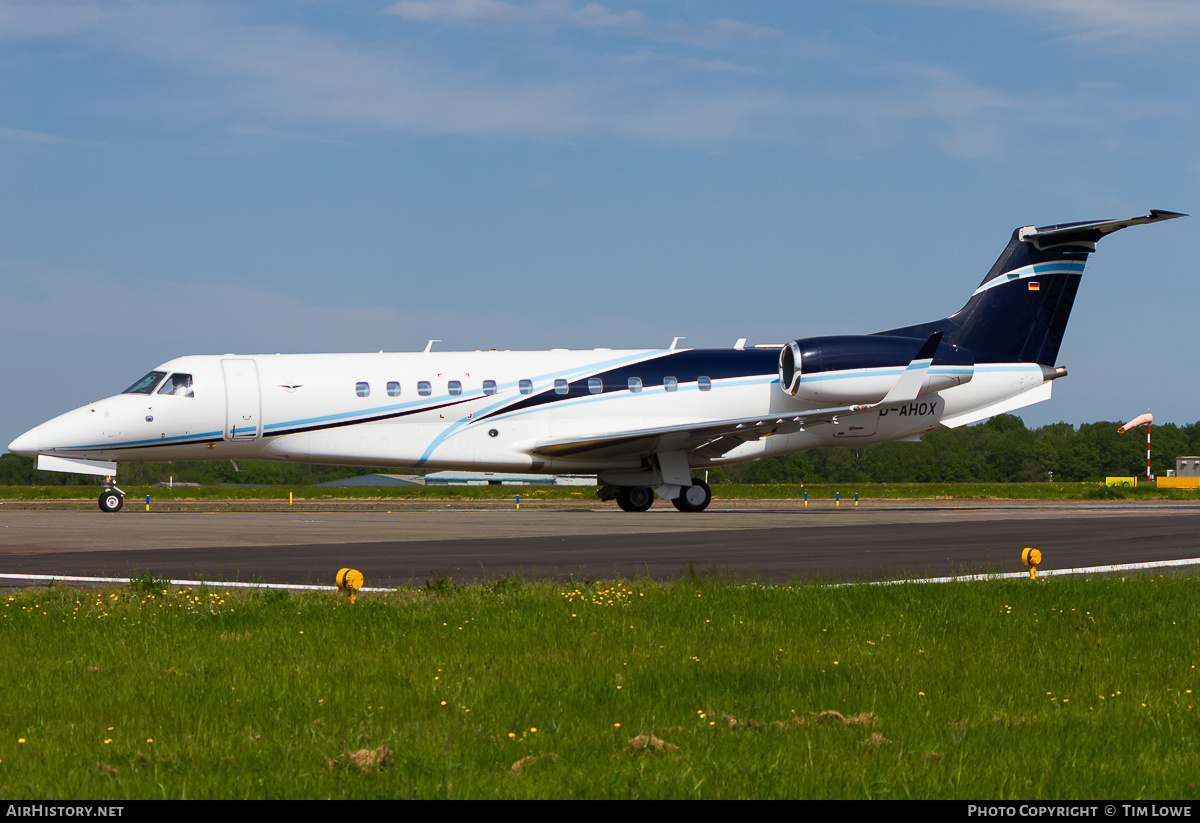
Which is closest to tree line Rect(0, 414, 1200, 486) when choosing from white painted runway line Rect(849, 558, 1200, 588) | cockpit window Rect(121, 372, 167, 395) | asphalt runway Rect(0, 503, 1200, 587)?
cockpit window Rect(121, 372, 167, 395)

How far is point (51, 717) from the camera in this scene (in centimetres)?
609

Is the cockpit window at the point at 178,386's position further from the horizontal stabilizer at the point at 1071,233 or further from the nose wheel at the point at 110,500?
the horizontal stabilizer at the point at 1071,233

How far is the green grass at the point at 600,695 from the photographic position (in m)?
4.95

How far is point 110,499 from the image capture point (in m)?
29.7

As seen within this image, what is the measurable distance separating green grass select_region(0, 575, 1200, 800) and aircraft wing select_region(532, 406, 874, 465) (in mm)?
18477

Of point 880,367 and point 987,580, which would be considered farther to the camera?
point 880,367

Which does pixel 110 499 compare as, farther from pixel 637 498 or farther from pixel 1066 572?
pixel 1066 572

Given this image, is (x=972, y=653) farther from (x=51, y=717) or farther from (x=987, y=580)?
(x=51, y=717)

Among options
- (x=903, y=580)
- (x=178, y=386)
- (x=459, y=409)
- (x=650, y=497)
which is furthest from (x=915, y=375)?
(x=178, y=386)

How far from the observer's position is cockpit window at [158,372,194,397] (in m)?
28.4

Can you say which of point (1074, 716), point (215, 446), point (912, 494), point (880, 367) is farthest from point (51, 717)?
point (912, 494)

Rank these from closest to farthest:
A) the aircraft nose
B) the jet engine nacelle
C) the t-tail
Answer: the aircraft nose, the jet engine nacelle, the t-tail

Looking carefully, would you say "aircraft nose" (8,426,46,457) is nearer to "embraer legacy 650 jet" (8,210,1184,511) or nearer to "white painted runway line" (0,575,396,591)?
"embraer legacy 650 jet" (8,210,1184,511)

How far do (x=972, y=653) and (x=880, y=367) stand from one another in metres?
23.3
